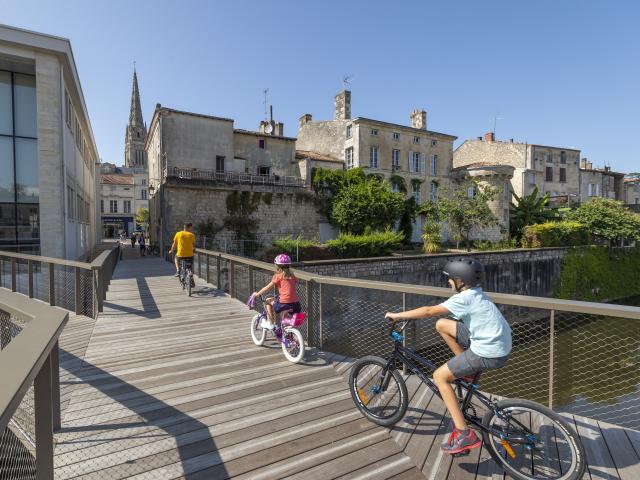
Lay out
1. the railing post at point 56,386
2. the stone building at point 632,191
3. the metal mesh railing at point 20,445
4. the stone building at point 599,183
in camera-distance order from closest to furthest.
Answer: the metal mesh railing at point 20,445 → the railing post at point 56,386 → the stone building at point 599,183 → the stone building at point 632,191

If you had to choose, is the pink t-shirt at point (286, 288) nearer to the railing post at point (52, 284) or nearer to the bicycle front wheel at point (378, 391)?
the bicycle front wheel at point (378, 391)

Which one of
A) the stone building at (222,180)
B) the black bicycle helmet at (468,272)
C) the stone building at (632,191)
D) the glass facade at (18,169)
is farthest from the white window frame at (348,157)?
the stone building at (632,191)

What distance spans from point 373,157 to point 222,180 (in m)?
13.6

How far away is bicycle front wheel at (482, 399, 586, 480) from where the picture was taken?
258 cm

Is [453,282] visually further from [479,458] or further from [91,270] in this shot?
[91,270]

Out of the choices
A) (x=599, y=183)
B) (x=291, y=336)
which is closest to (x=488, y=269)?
(x=291, y=336)

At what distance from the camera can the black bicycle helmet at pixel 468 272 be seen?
2773 mm

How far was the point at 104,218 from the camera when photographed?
56594 mm

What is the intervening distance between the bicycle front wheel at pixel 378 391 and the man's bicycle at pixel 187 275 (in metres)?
6.64

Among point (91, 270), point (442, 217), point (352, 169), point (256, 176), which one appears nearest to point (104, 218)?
point (256, 176)

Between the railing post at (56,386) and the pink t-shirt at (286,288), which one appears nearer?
the railing post at (56,386)

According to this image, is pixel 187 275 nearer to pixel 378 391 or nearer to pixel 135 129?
pixel 378 391

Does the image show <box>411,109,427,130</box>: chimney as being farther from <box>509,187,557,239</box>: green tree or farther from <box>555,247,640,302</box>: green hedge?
<box>555,247,640,302</box>: green hedge

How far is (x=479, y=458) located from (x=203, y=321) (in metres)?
5.32
